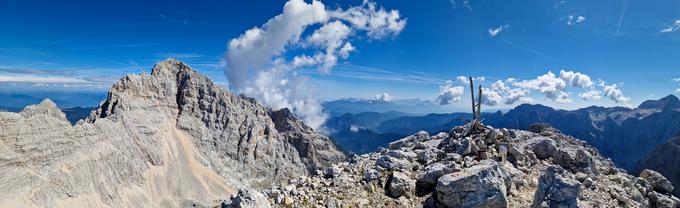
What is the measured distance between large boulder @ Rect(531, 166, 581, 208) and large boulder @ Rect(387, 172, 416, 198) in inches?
240

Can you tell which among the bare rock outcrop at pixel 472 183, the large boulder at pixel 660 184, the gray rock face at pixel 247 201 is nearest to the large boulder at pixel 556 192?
the bare rock outcrop at pixel 472 183

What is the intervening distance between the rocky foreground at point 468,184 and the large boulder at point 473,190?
0.15ft

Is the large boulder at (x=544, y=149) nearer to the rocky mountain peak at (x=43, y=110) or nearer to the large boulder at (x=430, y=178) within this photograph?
the large boulder at (x=430, y=178)

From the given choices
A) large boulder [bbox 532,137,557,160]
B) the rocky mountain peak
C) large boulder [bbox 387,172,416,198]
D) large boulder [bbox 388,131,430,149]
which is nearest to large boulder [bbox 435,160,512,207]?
large boulder [bbox 387,172,416,198]

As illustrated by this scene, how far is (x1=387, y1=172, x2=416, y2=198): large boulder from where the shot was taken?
20.5m

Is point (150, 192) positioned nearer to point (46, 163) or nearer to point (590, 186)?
point (46, 163)

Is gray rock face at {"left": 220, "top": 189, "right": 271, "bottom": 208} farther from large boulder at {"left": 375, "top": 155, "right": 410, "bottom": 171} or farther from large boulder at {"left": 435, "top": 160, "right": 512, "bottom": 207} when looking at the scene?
large boulder at {"left": 375, "top": 155, "right": 410, "bottom": 171}

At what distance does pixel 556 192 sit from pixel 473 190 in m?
3.88

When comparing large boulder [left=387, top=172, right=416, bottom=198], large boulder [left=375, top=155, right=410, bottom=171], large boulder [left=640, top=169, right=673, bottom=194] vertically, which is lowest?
large boulder [left=640, top=169, right=673, bottom=194]

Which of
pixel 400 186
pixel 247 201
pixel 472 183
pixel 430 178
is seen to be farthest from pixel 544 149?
pixel 247 201

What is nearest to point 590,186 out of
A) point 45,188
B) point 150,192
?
point 45,188

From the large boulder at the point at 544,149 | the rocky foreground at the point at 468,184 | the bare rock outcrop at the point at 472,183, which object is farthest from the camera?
the large boulder at the point at 544,149

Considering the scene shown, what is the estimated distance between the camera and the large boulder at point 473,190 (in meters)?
18.4

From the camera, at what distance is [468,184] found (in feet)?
61.5
